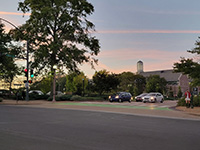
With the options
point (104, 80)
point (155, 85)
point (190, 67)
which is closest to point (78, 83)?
point (155, 85)

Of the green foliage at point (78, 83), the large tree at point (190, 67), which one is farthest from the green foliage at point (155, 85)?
the large tree at point (190, 67)

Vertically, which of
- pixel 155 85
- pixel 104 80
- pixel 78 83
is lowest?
pixel 155 85

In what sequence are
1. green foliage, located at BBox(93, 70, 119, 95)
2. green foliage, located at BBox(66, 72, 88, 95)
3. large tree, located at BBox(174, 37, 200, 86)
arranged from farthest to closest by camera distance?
green foliage, located at BBox(66, 72, 88, 95)
green foliage, located at BBox(93, 70, 119, 95)
large tree, located at BBox(174, 37, 200, 86)

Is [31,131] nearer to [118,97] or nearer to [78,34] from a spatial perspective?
[118,97]

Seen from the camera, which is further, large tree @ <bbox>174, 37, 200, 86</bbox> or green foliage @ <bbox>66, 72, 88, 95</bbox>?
green foliage @ <bbox>66, 72, 88, 95</bbox>

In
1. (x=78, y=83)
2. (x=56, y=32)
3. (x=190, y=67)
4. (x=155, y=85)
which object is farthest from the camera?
(x=78, y=83)

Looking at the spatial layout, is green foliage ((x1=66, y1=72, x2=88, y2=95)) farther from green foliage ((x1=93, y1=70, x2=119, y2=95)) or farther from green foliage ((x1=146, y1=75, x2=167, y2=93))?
green foliage ((x1=93, y1=70, x2=119, y2=95))

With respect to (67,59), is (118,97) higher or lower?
lower

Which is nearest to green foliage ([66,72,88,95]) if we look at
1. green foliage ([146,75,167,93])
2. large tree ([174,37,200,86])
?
green foliage ([146,75,167,93])

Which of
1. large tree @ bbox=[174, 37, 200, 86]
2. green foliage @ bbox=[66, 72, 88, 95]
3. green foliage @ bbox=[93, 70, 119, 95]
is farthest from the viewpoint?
green foliage @ bbox=[66, 72, 88, 95]

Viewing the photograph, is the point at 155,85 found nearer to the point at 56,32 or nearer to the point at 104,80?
the point at 104,80

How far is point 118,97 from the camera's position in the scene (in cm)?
3294

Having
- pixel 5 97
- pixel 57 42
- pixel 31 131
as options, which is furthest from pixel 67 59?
pixel 31 131

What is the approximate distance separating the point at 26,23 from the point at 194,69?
24.6 metres
